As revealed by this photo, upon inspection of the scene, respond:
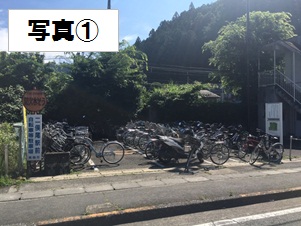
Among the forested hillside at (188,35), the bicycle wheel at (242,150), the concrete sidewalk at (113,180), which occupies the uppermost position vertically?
the forested hillside at (188,35)

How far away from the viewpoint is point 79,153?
1002 cm

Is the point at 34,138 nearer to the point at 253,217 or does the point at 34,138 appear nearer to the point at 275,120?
the point at 253,217

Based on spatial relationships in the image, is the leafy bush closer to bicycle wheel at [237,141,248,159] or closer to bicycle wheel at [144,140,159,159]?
bicycle wheel at [144,140,159,159]

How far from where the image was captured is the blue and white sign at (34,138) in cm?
865

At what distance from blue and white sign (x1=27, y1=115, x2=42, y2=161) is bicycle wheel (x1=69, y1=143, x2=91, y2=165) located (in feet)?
4.63

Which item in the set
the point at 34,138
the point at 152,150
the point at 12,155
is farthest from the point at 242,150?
the point at 12,155

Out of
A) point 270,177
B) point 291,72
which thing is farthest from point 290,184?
point 291,72

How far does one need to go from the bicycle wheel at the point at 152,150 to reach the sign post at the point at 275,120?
487 centimetres

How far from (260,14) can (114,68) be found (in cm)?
1150

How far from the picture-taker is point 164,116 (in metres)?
22.4

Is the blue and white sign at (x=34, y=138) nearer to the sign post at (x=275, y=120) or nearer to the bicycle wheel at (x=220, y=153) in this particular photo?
the bicycle wheel at (x=220, y=153)

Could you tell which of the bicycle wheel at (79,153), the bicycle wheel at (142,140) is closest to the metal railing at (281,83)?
the bicycle wheel at (142,140)

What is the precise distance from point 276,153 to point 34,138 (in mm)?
7586

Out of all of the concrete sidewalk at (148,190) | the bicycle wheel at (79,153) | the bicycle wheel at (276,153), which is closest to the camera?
the concrete sidewalk at (148,190)
